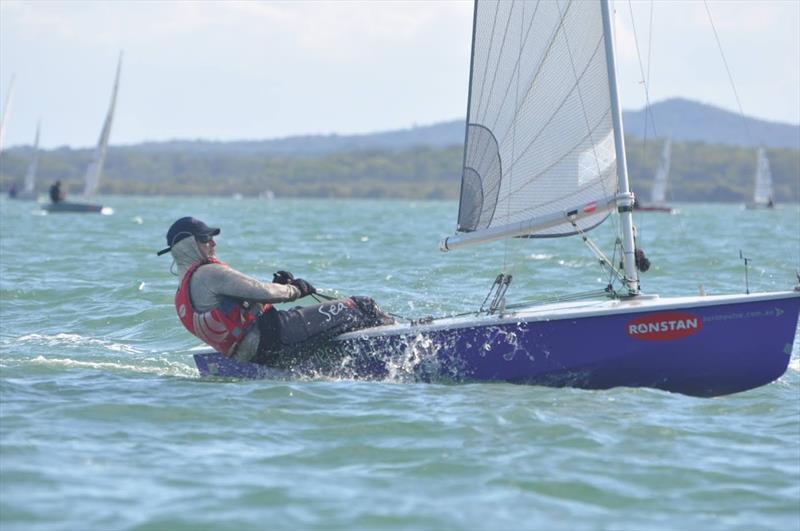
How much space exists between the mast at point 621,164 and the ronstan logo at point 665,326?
0.52 m

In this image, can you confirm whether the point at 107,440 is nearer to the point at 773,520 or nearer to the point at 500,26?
the point at 773,520

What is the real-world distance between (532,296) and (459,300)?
2.94 ft

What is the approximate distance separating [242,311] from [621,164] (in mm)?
2724

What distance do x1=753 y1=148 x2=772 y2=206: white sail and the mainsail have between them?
5766cm

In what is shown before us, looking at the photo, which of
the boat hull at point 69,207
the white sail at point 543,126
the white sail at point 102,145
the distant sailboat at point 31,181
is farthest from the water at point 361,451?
the distant sailboat at point 31,181

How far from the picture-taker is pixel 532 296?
14.6 meters

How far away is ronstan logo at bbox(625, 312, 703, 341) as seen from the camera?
8.62m

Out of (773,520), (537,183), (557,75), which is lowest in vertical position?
(773,520)

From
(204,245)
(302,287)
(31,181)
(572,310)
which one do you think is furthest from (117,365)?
(31,181)

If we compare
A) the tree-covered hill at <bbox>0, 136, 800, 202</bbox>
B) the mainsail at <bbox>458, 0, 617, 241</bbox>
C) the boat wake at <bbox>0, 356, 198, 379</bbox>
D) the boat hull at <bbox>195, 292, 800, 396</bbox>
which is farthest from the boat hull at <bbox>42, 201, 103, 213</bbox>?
the tree-covered hill at <bbox>0, 136, 800, 202</bbox>

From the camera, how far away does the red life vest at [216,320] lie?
29.6 feet

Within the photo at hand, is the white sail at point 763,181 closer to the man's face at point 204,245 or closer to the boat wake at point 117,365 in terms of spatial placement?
the boat wake at point 117,365

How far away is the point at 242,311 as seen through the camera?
360 inches

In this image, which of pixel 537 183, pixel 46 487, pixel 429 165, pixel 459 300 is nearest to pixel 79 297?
pixel 459 300
